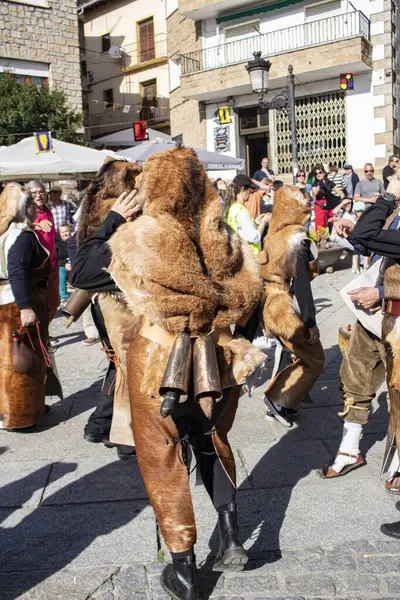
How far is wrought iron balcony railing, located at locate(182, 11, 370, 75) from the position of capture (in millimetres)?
22016

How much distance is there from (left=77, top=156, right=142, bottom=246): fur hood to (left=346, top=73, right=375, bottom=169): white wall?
64.3 feet

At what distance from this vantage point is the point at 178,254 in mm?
2791

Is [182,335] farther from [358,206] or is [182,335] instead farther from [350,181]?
[350,181]

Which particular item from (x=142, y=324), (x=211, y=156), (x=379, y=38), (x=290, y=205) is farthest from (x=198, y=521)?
(x=379, y=38)

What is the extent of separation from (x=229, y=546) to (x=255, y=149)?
24.3 metres

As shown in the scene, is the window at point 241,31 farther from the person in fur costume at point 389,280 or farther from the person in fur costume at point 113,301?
the person in fur costume at point 389,280

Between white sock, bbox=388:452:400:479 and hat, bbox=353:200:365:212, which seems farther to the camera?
hat, bbox=353:200:365:212

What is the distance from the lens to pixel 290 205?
493 centimetres

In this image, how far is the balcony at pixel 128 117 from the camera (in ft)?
120

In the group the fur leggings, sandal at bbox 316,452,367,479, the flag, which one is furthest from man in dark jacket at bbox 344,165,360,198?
the fur leggings

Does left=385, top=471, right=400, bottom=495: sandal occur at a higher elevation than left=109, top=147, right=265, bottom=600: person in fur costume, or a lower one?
lower

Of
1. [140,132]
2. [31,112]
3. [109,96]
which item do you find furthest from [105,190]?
[109,96]

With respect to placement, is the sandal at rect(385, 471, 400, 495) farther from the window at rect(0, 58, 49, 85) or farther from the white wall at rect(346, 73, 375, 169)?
the window at rect(0, 58, 49, 85)

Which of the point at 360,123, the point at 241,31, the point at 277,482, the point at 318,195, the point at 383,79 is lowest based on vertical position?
the point at 277,482
